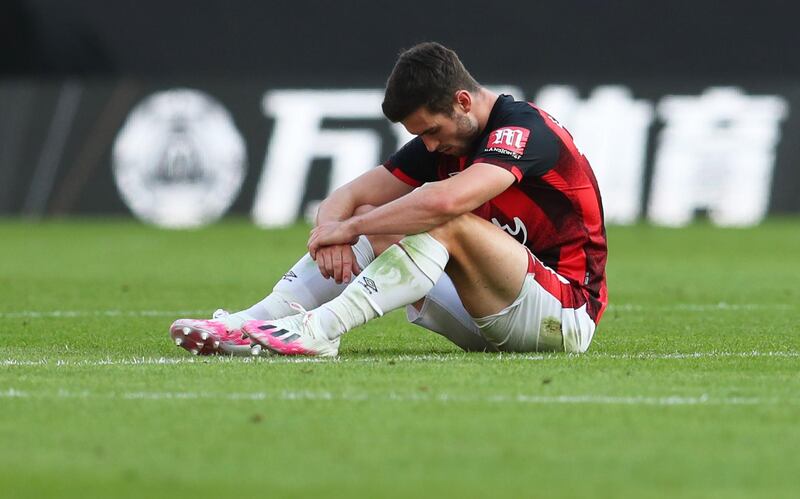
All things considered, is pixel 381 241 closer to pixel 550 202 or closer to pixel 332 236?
pixel 332 236

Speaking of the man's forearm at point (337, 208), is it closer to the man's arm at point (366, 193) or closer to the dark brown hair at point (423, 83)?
the man's arm at point (366, 193)

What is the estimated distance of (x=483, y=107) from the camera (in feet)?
18.7

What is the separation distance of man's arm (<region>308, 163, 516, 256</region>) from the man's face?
0.79ft

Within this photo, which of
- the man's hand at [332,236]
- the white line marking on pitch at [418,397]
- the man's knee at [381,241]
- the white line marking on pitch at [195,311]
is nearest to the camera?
the white line marking on pitch at [418,397]

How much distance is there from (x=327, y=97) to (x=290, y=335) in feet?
42.9

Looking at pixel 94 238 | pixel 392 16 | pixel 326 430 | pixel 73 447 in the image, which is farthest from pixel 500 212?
pixel 392 16

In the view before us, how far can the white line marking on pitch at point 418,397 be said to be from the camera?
441 cm

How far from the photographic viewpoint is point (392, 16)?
1998cm

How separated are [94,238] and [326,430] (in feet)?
41.2

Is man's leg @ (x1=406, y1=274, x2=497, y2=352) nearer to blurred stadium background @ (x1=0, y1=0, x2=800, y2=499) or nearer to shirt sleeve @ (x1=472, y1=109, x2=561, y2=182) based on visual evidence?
blurred stadium background @ (x1=0, y1=0, x2=800, y2=499)

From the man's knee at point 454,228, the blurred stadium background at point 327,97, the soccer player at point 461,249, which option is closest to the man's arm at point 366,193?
the soccer player at point 461,249

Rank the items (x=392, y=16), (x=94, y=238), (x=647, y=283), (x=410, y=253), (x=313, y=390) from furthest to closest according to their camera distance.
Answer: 1. (x=392, y=16)
2. (x=94, y=238)
3. (x=647, y=283)
4. (x=410, y=253)
5. (x=313, y=390)

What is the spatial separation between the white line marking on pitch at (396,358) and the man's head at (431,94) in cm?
82

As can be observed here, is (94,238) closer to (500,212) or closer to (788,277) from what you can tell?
(788,277)
